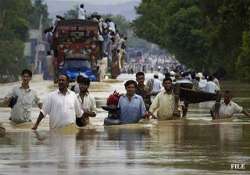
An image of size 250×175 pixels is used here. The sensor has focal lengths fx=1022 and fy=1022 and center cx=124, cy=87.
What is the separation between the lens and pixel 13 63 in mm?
125562

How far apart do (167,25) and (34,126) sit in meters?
78.2

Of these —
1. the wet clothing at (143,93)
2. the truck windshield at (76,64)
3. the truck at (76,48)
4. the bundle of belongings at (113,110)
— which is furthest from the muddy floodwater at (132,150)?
the truck windshield at (76,64)

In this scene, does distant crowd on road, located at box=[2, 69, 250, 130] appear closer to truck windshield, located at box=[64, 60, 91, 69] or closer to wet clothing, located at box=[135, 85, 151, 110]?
wet clothing, located at box=[135, 85, 151, 110]

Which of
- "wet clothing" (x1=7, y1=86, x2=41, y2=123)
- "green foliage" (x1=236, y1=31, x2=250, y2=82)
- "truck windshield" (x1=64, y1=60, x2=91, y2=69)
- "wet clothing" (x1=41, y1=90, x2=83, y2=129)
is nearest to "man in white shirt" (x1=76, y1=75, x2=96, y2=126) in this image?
"wet clothing" (x1=41, y1=90, x2=83, y2=129)

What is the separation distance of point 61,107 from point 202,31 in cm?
5668

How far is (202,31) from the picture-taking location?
74375 mm

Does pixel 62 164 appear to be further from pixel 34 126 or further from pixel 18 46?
pixel 18 46

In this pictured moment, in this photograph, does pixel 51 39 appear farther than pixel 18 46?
No

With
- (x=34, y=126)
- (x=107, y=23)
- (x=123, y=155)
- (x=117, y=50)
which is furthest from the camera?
(x=117, y=50)

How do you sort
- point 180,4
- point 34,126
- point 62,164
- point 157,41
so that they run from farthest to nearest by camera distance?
1. point 157,41
2. point 180,4
3. point 34,126
4. point 62,164

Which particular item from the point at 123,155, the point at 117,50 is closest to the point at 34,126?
the point at 123,155

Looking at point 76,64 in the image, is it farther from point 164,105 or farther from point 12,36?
point 12,36

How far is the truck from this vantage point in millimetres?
64562

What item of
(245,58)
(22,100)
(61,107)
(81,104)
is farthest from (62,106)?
(245,58)
